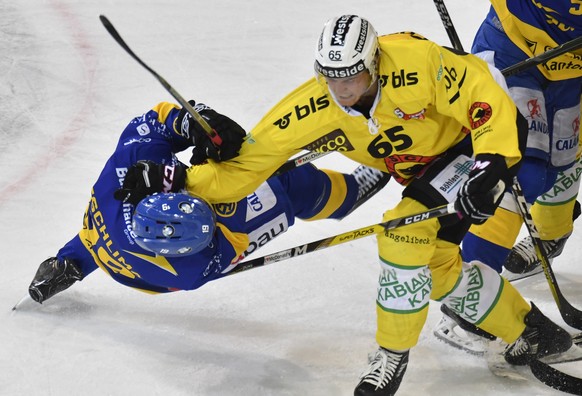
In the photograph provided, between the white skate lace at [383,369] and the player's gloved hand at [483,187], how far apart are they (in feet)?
1.88

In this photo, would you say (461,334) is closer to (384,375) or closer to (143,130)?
(384,375)

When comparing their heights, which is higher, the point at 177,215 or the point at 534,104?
the point at 534,104

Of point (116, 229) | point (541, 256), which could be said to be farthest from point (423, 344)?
point (116, 229)

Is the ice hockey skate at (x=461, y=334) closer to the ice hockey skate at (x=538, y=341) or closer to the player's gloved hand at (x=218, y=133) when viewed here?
the ice hockey skate at (x=538, y=341)

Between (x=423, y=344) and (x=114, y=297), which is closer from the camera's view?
(x=423, y=344)

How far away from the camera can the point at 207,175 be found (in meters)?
3.58

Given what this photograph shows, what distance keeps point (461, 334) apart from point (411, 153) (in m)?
0.85

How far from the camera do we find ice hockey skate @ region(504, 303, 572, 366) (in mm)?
3578

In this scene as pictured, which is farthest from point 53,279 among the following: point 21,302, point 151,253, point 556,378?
point 556,378

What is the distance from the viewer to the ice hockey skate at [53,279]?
12.9 feet

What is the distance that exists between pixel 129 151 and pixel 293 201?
642 millimetres

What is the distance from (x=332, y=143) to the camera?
3389mm

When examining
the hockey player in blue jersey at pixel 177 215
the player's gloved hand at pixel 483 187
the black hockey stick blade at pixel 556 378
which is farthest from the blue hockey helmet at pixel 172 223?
the black hockey stick blade at pixel 556 378

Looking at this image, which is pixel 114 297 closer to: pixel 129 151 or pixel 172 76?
pixel 129 151
